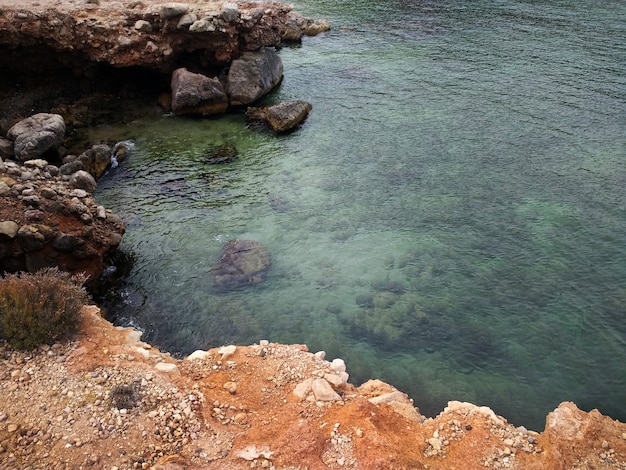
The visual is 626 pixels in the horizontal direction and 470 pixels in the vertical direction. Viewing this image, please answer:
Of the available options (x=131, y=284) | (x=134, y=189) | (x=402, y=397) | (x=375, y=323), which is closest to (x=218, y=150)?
(x=134, y=189)

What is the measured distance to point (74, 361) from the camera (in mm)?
10641

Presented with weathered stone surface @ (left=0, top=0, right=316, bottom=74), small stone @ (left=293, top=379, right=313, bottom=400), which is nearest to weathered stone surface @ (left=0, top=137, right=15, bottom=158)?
weathered stone surface @ (left=0, top=0, right=316, bottom=74)

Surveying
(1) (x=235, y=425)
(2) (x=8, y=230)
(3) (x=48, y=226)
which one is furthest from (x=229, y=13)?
(1) (x=235, y=425)

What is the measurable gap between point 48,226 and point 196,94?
1380 cm

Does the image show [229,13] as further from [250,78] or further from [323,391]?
[323,391]

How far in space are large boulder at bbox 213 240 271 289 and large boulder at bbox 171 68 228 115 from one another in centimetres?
1169

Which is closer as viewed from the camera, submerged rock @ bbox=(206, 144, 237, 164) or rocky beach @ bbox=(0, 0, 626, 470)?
rocky beach @ bbox=(0, 0, 626, 470)

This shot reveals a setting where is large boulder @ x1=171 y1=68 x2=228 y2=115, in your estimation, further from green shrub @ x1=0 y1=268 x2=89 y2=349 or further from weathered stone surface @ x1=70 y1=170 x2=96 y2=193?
green shrub @ x1=0 y1=268 x2=89 y2=349

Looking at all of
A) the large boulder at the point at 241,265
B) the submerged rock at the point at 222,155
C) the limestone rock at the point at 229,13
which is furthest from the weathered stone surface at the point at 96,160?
the limestone rock at the point at 229,13

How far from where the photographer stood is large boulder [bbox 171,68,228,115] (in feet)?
88.1

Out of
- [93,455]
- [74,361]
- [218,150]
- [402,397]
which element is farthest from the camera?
[218,150]

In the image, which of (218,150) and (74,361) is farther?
(218,150)

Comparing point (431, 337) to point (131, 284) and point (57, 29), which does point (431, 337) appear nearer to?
point (131, 284)

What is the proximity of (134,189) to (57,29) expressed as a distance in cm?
1083
